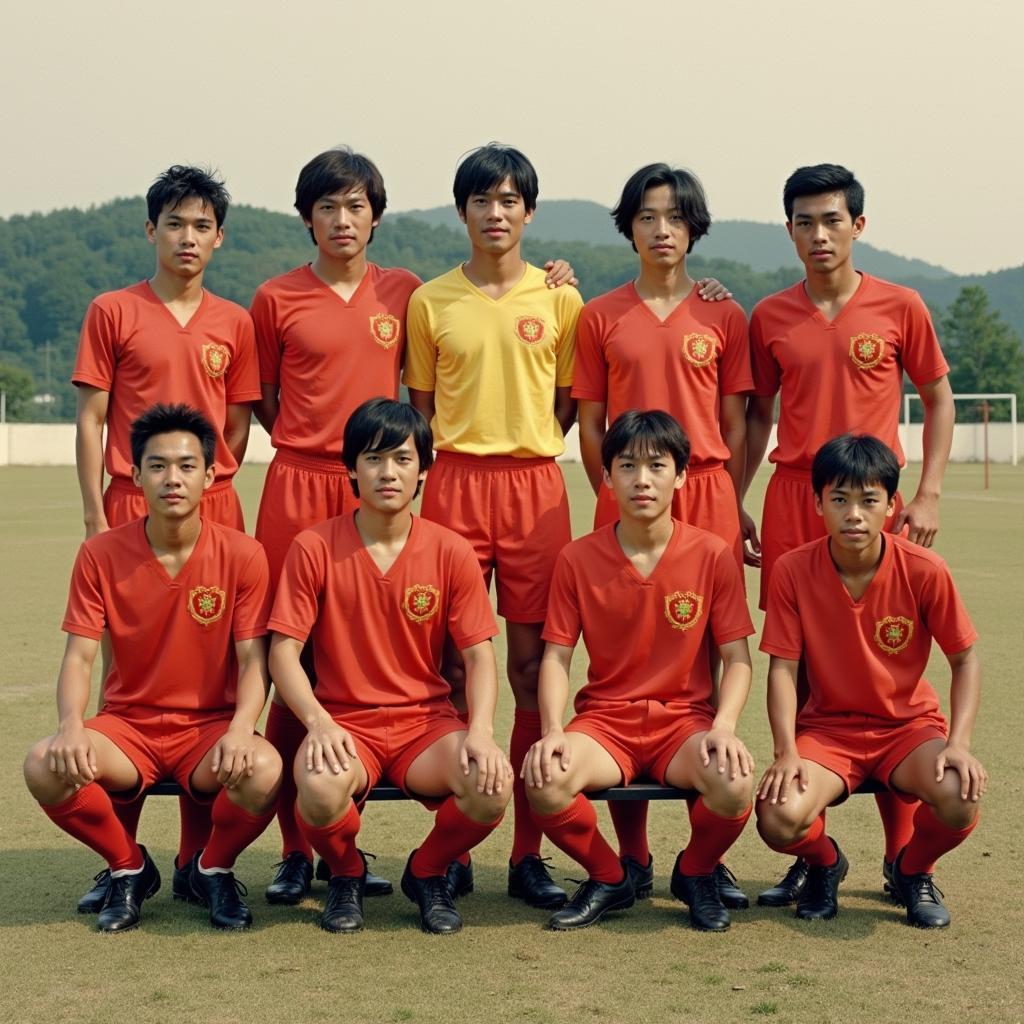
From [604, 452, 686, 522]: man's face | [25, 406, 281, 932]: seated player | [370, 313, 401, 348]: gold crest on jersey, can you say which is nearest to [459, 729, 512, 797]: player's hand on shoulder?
[25, 406, 281, 932]: seated player

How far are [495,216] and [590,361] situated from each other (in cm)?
56

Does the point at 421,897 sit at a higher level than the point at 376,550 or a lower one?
lower

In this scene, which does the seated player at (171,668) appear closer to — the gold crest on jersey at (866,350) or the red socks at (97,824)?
the red socks at (97,824)

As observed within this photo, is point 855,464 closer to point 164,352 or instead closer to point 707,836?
point 707,836

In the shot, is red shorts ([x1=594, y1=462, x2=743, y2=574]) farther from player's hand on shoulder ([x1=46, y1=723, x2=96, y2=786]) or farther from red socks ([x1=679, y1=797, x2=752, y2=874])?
player's hand on shoulder ([x1=46, y1=723, x2=96, y2=786])

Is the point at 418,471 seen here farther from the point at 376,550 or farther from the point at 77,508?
the point at 77,508

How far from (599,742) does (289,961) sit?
106cm

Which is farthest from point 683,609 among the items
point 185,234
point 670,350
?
point 185,234

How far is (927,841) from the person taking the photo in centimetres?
418

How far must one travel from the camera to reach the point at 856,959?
3.82 meters

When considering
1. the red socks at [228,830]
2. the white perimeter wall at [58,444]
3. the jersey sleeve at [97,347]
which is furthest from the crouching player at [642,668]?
the white perimeter wall at [58,444]

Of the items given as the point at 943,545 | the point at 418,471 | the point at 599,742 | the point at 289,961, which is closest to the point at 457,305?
the point at 418,471

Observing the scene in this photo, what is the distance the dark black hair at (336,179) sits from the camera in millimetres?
4789

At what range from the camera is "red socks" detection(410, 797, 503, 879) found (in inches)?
163
